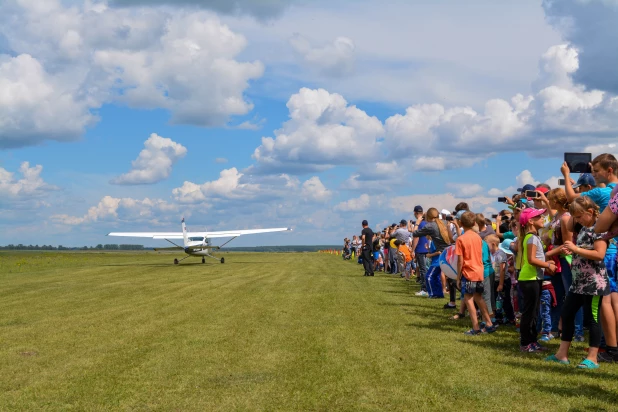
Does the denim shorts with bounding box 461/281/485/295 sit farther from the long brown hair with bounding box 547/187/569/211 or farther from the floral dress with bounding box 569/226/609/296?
the floral dress with bounding box 569/226/609/296

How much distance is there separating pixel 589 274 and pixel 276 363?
3696mm

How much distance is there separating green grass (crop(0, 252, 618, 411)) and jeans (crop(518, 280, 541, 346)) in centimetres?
27

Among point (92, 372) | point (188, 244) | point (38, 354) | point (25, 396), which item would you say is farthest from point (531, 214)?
point (188, 244)

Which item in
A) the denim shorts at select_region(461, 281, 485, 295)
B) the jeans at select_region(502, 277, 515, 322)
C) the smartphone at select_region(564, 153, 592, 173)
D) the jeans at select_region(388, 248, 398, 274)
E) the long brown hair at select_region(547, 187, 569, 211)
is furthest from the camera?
the jeans at select_region(388, 248, 398, 274)

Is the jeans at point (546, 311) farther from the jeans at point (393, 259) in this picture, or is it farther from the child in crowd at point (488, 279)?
the jeans at point (393, 259)

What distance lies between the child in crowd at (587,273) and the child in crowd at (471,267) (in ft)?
7.97

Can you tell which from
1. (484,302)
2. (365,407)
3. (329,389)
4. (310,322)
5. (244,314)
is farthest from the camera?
(244,314)

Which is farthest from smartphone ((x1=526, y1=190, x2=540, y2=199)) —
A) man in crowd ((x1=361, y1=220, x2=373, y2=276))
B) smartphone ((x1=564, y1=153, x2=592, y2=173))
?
man in crowd ((x1=361, y1=220, x2=373, y2=276))

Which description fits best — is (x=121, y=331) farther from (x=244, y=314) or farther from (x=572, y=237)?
(x=572, y=237)

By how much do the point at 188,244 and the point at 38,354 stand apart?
35531 millimetres

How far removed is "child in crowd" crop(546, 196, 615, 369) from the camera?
657 centimetres

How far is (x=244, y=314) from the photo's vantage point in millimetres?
12156

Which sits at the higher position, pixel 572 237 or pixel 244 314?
pixel 572 237

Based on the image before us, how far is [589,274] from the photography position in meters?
6.73
